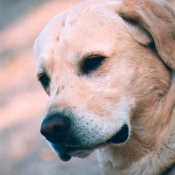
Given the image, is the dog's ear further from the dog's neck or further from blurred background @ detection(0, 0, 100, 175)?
blurred background @ detection(0, 0, 100, 175)

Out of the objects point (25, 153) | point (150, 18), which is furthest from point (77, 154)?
point (25, 153)

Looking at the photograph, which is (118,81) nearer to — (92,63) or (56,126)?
(92,63)

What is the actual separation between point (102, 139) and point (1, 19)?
5738mm

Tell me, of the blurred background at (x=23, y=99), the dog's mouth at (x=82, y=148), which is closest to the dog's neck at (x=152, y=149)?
the dog's mouth at (x=82, y=148)

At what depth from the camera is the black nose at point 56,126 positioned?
3320 millimetres

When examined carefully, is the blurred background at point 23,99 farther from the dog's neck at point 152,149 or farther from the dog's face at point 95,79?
the dog's face at point 95,79

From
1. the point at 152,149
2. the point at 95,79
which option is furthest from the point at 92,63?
the point at 152,149

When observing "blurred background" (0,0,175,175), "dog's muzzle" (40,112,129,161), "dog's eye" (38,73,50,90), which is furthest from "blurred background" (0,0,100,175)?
"dog's muzzle" (40,112,129,161)

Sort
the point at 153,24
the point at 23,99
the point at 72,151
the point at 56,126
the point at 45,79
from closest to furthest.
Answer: the point at 56,126, the point at 72,151, the point at 153,24, the point at 45,79, the point at 23,99

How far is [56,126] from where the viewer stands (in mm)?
3318

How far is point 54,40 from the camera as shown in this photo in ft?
12.2

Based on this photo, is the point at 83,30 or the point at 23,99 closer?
the point at 83,30

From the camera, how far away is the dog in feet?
11.3

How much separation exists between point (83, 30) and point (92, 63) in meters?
0.23
